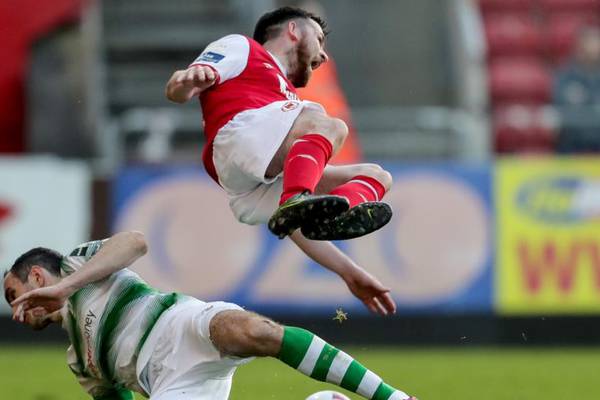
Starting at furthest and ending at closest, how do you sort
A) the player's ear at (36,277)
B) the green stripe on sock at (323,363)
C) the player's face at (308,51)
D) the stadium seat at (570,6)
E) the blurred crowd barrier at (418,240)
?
1. the stadium seat at (570,6)
2. the blurred crowd barrier at (418,240)
3. the player's face at (308,51)
4. the player's ear at (36,277)
5. the green stripe on sock at (323,363)

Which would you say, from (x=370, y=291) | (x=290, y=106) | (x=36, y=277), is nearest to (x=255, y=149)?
(x=290, y=106)

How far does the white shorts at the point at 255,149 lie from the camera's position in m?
6.45

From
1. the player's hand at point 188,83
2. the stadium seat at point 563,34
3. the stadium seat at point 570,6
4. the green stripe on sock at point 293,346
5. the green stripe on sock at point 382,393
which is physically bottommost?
the stadium seat at point 563,34

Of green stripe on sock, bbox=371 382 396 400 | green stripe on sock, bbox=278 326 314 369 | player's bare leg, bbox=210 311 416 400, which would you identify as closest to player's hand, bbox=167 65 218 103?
player's bare leg, bbox=210 311 416 400

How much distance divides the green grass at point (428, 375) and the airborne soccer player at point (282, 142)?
1989mm

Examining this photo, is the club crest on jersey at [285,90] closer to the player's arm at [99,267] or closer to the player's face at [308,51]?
the player's face at [308,51]

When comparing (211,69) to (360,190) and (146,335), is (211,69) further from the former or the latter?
(146,335)

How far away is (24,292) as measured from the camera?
20.1 feet

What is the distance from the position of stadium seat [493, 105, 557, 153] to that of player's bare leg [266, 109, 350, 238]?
815cm

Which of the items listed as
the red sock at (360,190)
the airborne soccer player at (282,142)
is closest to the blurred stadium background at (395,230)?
the airborne soccer player at (282,142)

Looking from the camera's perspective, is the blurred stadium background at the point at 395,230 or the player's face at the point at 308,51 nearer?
the player's face at the point at 308,51

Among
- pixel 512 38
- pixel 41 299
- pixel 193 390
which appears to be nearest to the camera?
pixel 41 299

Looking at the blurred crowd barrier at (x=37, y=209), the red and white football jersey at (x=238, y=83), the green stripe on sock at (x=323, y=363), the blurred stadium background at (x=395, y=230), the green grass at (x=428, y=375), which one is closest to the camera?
the green stripe on sock at (x=323, y=363)

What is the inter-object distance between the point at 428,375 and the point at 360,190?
4010mm
